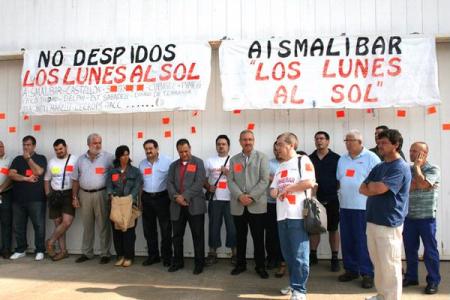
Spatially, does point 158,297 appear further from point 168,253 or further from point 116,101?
point 116,101

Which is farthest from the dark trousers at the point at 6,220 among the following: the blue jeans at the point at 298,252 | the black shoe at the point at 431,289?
the black shoe at the point at 431,289

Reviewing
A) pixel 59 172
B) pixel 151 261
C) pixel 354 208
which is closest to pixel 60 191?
pixel 59 172

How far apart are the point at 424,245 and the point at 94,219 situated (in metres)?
4.44

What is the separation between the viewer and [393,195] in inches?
138

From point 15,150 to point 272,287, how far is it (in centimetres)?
485

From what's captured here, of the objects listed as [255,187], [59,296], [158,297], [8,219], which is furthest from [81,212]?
[255,187]

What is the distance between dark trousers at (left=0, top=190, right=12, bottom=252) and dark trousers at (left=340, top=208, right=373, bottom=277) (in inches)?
196

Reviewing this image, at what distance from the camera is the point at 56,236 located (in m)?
6.04

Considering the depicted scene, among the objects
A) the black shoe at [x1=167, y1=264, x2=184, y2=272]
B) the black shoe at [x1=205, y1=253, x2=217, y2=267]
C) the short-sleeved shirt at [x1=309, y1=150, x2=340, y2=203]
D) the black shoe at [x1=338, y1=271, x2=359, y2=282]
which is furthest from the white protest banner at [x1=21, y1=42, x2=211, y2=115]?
the black shoe at [x1=338, y1=271, x2=359, y2=282]

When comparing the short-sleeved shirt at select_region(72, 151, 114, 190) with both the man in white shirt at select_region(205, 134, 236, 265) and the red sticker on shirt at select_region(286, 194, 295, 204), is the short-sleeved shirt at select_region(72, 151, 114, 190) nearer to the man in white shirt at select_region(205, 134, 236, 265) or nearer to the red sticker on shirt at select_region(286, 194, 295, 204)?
→ the man in white shirt at select_region(205, 134, 236, 265)

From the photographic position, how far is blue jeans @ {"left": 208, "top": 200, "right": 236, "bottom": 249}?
18.1 feet

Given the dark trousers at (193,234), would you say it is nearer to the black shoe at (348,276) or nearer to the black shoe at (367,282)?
the black shoe at (348,276)

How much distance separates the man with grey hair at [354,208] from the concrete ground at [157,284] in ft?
0.60

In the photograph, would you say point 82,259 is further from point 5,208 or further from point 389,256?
point 389,256
